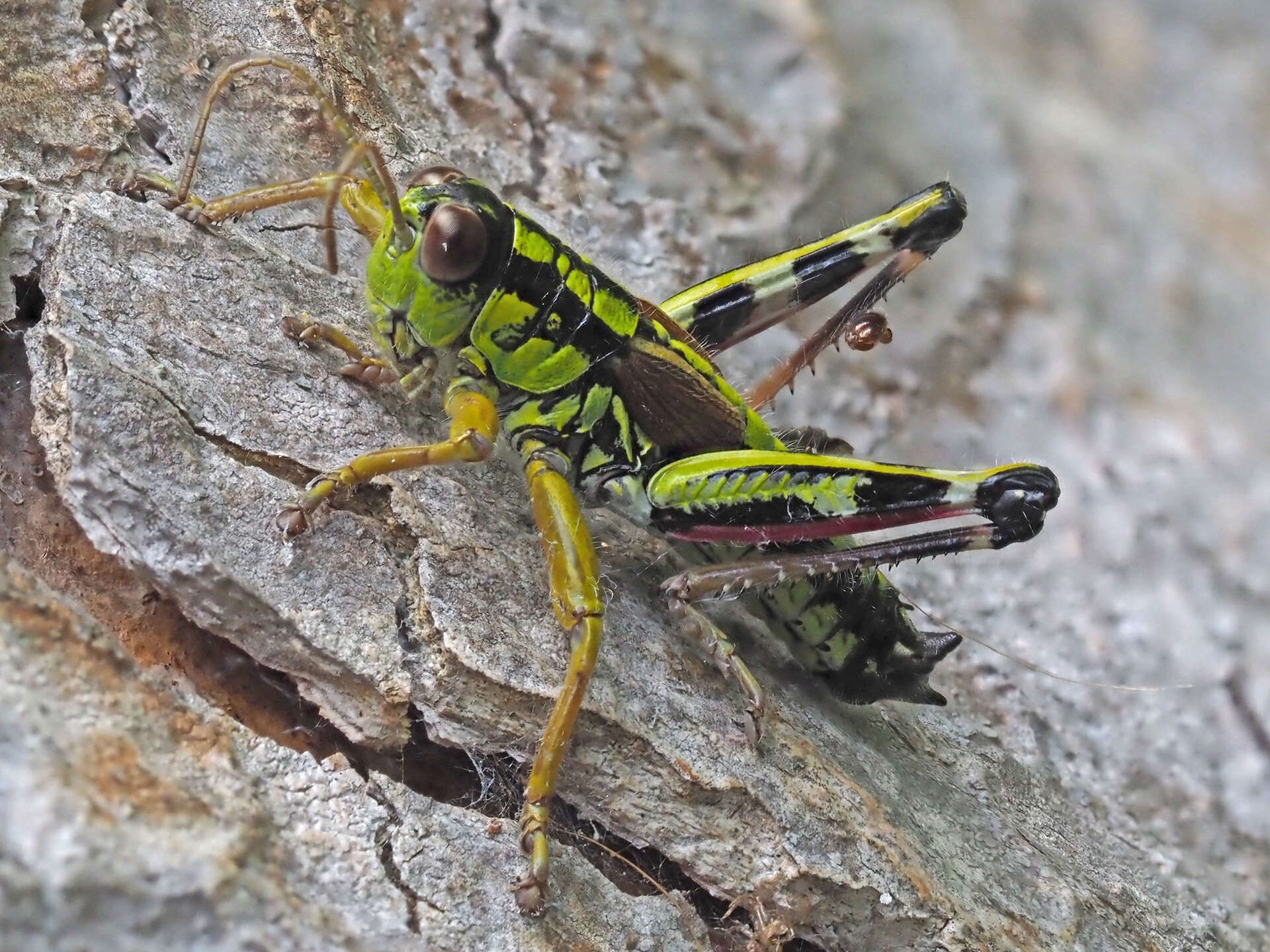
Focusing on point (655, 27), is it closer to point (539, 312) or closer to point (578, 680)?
point (539, 312)

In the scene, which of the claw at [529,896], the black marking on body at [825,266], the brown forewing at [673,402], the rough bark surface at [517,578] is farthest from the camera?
the black marking on body at [825,266]

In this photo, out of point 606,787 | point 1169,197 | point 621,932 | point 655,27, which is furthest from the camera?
point 1169,197

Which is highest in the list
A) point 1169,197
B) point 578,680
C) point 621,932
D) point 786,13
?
point 1169,197

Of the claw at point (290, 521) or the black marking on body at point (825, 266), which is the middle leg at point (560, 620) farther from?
the black marking on body at point (825, 266)

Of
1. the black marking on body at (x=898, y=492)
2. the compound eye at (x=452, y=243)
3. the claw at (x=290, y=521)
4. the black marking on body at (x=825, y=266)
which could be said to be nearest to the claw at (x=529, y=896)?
the claw at (x=290, y=521)

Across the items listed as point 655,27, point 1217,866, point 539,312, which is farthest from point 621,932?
point 655,27
